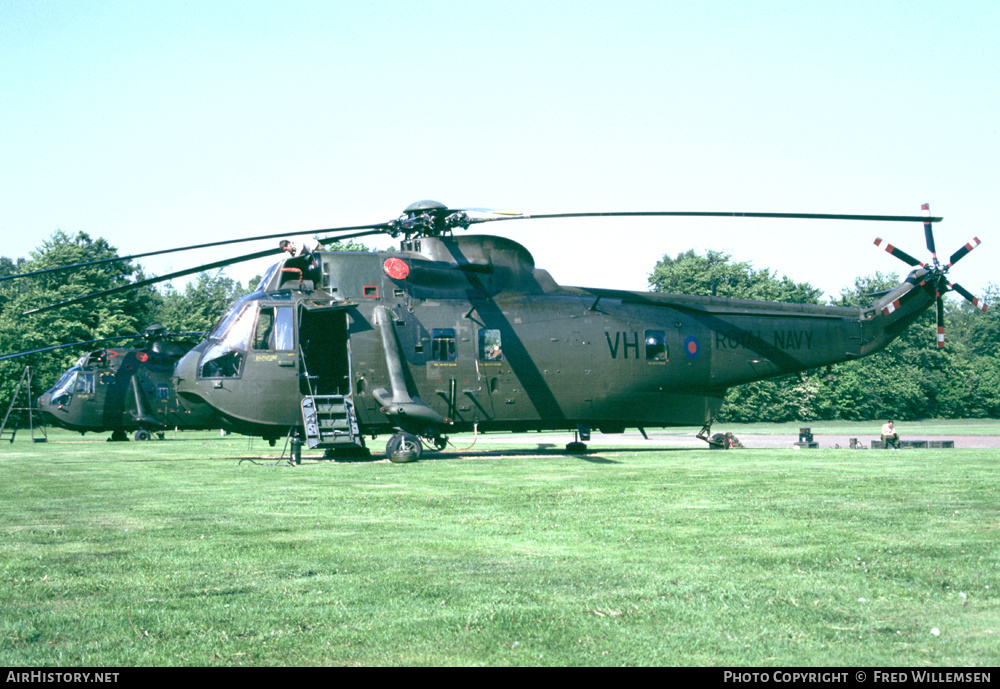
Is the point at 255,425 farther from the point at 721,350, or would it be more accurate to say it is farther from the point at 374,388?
the point at 721,350

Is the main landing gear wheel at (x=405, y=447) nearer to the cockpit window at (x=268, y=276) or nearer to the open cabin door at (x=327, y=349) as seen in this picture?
the open cabin door at (x=327, y=349)

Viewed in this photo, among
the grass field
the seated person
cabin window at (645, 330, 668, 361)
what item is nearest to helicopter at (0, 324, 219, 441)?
cabin window at (645, 330, 668, 361)

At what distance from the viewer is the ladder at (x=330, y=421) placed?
886 inches

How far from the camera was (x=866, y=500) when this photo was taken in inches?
532

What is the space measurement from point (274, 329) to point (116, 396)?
24381 millimetres

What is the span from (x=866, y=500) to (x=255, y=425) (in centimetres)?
1495

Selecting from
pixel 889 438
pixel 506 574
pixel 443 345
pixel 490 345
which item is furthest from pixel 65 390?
pixel 506 574

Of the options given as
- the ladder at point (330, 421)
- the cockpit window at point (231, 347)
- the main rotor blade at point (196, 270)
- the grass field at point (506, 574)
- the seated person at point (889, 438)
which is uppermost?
Answer: the main rotor blade at point (196, 270)

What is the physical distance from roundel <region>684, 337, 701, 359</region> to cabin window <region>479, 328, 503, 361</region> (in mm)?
5935

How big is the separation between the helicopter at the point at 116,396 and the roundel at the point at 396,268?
22306 millimetres

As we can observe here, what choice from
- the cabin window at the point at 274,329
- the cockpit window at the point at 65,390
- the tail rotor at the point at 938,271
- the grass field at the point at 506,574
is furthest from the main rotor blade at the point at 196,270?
the cockpit window at the point at 65,390

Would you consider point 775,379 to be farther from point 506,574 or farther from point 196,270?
point 506,574

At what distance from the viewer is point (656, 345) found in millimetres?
26406
